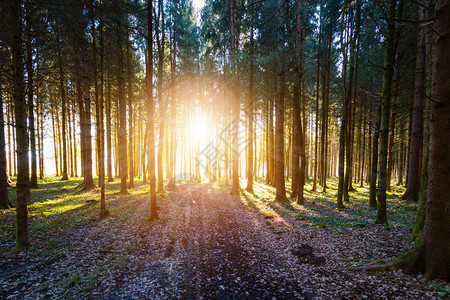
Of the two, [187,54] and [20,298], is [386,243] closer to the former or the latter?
[20,298]

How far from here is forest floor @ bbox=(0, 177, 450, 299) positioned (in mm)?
3881

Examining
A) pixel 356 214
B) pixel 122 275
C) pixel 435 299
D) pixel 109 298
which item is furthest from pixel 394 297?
pixel 356 214

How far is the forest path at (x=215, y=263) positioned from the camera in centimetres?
397

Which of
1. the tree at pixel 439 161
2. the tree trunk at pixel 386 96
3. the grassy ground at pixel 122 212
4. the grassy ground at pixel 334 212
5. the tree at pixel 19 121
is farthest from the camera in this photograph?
the grassy ground at pixel 334 212

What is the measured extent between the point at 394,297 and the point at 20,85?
33.4ft

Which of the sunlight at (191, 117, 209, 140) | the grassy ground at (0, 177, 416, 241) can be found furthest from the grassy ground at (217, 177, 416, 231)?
the sunlight at (191, 117, 209, 140)

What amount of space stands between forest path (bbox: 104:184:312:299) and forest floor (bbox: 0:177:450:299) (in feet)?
0.09

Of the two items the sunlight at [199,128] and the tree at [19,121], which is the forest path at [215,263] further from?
the sunlight at [199,128]

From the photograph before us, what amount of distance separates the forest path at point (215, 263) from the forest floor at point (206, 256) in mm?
28

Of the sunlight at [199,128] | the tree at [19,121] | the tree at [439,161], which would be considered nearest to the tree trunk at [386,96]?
the tree at [439,161]

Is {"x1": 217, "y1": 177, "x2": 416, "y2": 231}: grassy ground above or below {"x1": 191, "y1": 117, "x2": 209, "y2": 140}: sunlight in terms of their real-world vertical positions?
below

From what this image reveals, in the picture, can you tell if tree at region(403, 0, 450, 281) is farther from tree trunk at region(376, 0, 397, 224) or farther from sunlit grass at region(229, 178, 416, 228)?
sunlit grass at region(229, 178, 416, 228)

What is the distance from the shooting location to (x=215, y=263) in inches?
203

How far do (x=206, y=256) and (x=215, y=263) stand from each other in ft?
1.69
